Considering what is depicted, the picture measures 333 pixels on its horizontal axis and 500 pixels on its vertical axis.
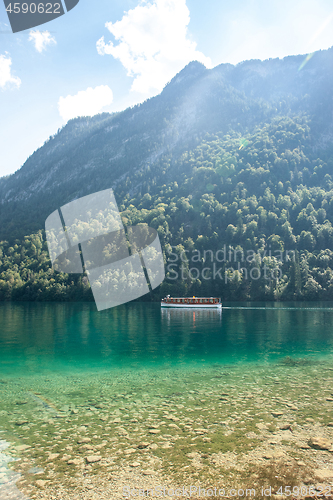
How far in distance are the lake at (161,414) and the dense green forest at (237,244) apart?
3851 inches

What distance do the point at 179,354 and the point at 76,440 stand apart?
19544 mm

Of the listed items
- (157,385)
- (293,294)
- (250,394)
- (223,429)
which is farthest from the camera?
(293,294)

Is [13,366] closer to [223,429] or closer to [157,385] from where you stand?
[157,385]

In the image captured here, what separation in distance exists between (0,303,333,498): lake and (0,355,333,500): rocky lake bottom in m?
0.05

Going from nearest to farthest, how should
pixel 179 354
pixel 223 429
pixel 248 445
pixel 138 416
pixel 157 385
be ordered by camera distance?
pixel 248 445 < pixel 223 429 < pixel 138 416 < pixel 157 385 < pixel 179 354

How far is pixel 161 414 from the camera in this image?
14438 mm

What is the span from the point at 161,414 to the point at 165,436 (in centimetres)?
239

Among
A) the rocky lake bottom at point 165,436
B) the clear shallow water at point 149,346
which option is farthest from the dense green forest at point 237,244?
the rocky lake bottom at point 165,436

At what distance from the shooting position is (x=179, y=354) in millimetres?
30500

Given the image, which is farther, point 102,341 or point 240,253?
point 240,253

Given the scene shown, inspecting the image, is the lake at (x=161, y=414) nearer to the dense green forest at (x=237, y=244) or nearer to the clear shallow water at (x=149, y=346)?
the clear shallow water at (x=149, y=346)

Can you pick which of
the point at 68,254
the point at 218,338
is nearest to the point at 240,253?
the point at 68,254

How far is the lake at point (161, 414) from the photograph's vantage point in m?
9.88

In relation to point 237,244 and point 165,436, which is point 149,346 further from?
point 237,244
